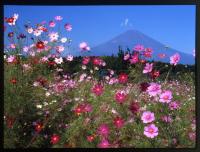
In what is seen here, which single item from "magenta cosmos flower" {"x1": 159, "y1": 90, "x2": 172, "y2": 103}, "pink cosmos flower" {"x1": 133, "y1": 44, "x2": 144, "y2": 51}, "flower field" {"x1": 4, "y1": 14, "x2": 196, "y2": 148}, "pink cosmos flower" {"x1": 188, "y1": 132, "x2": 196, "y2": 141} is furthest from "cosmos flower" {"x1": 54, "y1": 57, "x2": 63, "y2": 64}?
"pink cosmos flower" {"x1": 188, "y1": 132, "x2": 196, "y2": 141}

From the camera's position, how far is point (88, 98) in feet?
25.4

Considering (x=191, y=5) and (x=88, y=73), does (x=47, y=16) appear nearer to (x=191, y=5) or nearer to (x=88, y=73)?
(x=88, y=73)

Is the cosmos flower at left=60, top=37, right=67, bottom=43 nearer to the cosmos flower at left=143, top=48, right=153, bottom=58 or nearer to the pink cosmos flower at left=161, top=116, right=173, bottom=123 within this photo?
the cosmos flower at left=143, top=48, right=153, bottom=58

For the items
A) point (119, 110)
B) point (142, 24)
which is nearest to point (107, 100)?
point (119, 110)

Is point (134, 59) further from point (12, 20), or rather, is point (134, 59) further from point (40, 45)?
point (12, 20)

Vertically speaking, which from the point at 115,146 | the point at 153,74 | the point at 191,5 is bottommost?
the point at 115,146

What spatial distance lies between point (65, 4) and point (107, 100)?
0.80 metres

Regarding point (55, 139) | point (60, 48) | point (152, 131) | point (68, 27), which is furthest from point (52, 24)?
point (152, 131)

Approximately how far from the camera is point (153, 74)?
7785 millimetres

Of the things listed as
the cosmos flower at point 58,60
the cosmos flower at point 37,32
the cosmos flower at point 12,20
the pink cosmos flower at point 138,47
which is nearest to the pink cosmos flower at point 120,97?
the pink cosmos flower at point 138,47

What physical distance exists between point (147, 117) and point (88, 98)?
1.58 feet

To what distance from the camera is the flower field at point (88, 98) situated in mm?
7625

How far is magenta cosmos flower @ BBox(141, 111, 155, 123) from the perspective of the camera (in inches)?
300

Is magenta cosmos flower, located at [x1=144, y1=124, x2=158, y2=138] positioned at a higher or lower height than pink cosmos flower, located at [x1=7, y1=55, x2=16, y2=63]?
lower
